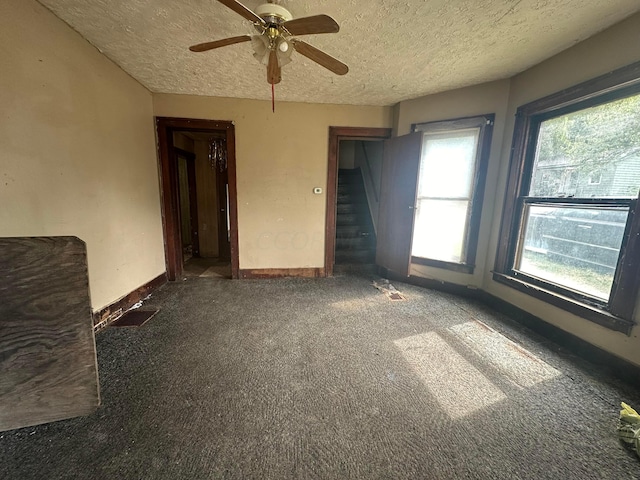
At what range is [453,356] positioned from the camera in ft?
6.07

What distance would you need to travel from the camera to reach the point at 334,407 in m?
1.38

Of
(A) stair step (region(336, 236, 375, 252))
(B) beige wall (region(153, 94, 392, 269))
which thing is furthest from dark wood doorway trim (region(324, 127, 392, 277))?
(A) stair step (region(336, 236, 375, 252))

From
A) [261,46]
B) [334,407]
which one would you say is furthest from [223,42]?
[334,407]

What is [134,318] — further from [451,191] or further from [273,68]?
[451,191]

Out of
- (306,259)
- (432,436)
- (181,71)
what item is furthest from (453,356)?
(181,71)

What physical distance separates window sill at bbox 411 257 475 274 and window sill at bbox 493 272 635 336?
0.40 metres

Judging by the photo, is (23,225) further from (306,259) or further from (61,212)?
(306,259)

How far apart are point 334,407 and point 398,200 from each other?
8.61ft

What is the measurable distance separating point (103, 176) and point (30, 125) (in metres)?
0.67

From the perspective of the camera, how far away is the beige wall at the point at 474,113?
8.60 ft

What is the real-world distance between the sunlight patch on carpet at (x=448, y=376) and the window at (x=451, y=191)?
139cm

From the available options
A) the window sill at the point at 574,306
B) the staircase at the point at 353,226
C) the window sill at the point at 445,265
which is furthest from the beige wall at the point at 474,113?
the staircase at the point at 353,226

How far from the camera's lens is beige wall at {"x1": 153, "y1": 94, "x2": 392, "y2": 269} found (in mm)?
3178

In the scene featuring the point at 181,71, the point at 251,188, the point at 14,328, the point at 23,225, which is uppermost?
the point at 181,71
